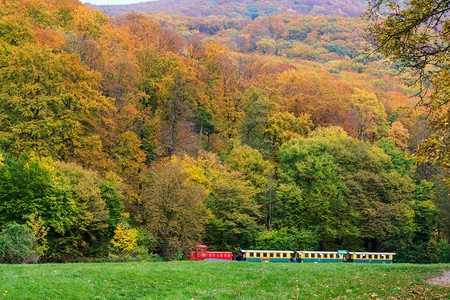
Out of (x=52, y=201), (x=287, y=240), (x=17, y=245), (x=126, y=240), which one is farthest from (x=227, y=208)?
(x=17, y=245)

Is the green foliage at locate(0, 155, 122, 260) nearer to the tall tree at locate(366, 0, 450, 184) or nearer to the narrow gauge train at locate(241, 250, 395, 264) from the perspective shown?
the narrow gauge train at locate(241, 250, 395, 264)

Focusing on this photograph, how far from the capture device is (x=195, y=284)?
1909 cm

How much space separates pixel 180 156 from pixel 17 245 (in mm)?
23211

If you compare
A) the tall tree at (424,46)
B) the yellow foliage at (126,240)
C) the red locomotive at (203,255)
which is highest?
the tall tree at (424,46)

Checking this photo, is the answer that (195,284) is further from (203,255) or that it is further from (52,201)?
(52,201)

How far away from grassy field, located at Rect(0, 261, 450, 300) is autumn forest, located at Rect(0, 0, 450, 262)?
27.7ft

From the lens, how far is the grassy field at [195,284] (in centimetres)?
1519

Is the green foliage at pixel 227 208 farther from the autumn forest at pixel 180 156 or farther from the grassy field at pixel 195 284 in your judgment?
the grassy field at pixel 195 284

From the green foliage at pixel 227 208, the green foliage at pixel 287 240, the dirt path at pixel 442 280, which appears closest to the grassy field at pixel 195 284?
the dirt path at pixel 442 280

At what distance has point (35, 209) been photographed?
30.0 m

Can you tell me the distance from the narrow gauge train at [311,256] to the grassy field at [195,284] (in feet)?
52.6

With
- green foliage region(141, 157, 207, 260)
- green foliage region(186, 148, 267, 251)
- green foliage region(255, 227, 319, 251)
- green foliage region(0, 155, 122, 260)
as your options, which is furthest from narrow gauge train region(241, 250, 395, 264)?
green foliage region(0, 155, 122, 260)

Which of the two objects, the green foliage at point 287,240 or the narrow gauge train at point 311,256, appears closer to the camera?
the narrow gauge train at point 311,256

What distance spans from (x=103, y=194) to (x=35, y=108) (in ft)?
33.7
